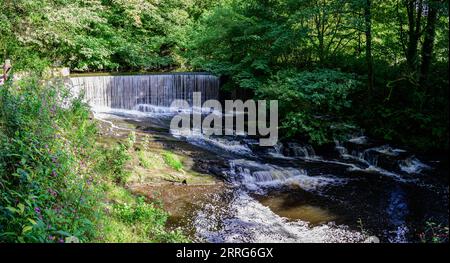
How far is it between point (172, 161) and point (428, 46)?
7.76 meters

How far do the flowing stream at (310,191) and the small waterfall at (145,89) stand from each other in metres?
2.04

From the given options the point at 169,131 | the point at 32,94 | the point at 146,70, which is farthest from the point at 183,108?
the point at 32,94

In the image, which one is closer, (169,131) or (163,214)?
(163,214)

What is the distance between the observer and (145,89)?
15648 millimetres

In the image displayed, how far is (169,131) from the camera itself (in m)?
11.6

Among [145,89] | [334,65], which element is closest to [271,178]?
[334,65]

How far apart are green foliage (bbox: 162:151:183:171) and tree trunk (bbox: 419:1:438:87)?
6873mm

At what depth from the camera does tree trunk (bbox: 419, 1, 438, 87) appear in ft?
30.0

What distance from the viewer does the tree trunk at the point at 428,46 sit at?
913 centimetres

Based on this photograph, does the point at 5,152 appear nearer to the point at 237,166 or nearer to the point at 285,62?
the point at 237,166

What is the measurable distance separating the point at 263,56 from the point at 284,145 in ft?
13.9

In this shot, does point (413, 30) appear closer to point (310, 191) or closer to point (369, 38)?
point (369, 38)

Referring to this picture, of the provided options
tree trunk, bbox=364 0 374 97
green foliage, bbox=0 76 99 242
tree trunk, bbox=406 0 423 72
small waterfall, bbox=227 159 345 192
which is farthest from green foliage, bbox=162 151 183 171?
tree trunk, bbox=406 0 423 72

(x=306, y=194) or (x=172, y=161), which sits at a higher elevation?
(x=172, y=161)
